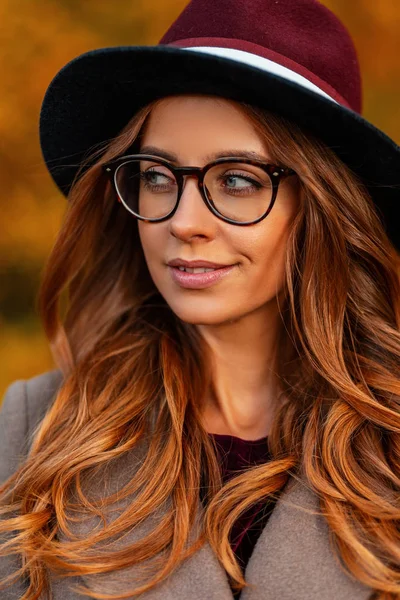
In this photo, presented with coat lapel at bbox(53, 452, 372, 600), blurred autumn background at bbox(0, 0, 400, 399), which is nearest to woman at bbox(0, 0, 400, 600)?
coat lapel at bbox(53, 452, 372, 600)

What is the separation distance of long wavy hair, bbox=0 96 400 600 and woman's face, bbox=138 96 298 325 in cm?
4

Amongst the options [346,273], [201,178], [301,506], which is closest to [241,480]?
[301,506]

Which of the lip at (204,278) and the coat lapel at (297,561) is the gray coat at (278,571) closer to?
the coat lapel at (297,561)

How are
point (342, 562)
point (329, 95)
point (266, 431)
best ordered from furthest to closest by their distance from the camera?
point (266, 431), point (329, 95), point (342, 562)

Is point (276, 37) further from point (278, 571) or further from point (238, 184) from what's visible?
point (278, 571)

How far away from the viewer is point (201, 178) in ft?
7.43

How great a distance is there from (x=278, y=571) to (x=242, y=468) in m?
0.38

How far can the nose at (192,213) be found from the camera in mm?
2275

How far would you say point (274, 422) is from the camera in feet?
8.29

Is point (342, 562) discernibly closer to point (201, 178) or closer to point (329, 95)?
point (201, 178)

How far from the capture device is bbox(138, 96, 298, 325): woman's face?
7.42ft

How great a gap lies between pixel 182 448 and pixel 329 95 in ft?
3.41

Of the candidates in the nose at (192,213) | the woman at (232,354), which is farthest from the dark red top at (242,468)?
the nose at (192,213)

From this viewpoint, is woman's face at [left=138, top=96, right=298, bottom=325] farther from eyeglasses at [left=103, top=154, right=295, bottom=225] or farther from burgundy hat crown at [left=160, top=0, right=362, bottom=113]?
burgundy hat crown at [left=160, top=0, right=362, bottom=113]
